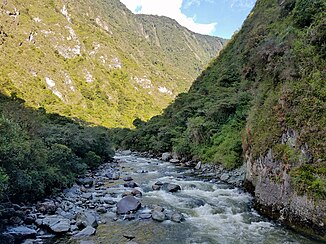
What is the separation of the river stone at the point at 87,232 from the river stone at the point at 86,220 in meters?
0.45

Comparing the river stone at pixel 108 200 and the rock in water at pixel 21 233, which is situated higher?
the rock in water at pixel 21 233

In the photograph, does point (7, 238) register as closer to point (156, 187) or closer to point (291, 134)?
point (156, 187)

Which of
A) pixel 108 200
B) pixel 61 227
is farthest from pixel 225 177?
pixel 61 227

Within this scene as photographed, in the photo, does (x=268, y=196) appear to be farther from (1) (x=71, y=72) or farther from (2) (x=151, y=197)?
(1) (x=71, y=72)

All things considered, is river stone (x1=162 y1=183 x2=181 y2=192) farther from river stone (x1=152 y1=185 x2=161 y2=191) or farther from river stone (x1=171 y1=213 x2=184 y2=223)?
river stone (x1=171 y1=213 x2=184 y2=223)

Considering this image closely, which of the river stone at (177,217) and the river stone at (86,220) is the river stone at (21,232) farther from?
the river stone at (177,217)

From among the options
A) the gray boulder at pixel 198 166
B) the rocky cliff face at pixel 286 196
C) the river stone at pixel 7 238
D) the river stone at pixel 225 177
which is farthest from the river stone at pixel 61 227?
the gray boulder at pixel 198 166

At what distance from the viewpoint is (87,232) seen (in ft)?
43.9

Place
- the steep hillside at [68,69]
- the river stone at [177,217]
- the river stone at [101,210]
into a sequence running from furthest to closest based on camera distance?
the steep hillside at [68,69] → the river stone at [101,210] → the river stone at [177,217]

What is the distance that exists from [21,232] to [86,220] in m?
3.02

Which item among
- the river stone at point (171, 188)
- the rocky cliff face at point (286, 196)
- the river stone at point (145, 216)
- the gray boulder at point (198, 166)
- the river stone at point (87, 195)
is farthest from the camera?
the gray boulder at point (198, 166)

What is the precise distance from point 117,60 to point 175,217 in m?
179

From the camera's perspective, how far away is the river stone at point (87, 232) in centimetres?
1313

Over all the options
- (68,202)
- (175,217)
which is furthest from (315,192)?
(68,202)
